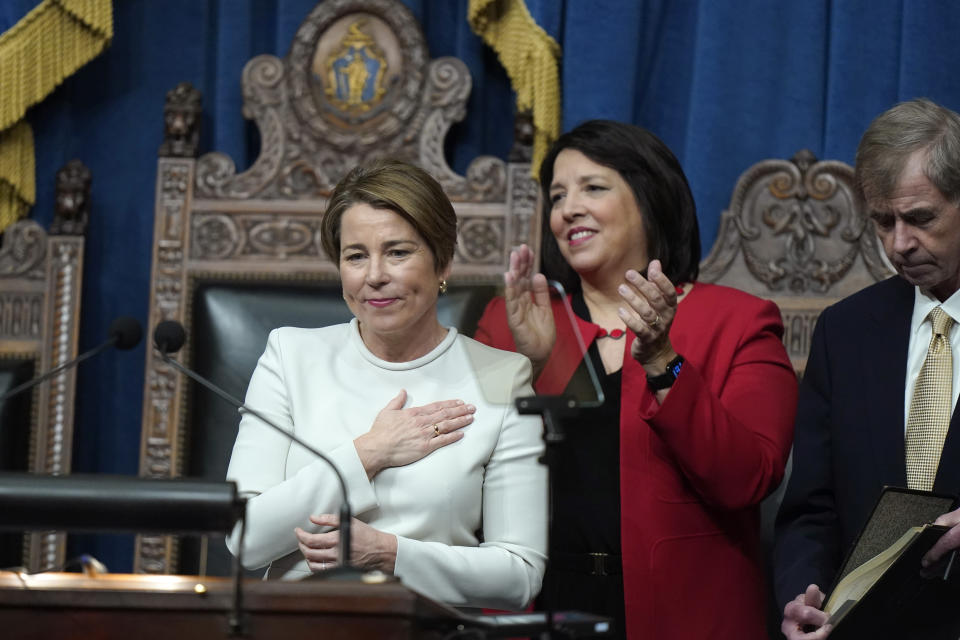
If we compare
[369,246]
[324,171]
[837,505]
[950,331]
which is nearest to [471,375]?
[369,246]

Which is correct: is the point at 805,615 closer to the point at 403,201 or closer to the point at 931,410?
the point at 931,410

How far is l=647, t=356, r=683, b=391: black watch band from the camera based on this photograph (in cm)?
199

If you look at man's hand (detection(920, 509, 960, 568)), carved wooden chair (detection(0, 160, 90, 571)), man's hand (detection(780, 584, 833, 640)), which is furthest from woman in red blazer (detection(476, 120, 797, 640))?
carved wooden chair (detection(0, 160, 90, 571))

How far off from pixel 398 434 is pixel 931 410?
2.84 ft

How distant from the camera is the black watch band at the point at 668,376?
6.54 feet

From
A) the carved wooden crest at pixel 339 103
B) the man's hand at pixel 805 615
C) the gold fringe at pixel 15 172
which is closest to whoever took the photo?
the man's hand at pixel 805 615

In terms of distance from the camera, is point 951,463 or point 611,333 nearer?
point 951,463

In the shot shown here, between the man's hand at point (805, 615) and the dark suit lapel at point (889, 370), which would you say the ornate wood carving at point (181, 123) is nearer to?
the dark suit lapel at point (889, 370)

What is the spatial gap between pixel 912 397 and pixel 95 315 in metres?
2.16

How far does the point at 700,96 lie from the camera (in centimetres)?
289

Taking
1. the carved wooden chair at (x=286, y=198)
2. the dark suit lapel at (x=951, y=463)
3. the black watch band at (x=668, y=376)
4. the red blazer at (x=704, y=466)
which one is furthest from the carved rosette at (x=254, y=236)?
the dark suit lapel at (x=951, y=463)

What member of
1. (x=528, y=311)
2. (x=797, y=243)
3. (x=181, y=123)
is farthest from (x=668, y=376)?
(x=181, y=123)

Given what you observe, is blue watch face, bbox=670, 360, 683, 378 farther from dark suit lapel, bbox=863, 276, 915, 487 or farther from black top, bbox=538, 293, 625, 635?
dark suit lapel, bbox=863, 276, 915, 487

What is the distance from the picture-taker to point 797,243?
8.96 feet
